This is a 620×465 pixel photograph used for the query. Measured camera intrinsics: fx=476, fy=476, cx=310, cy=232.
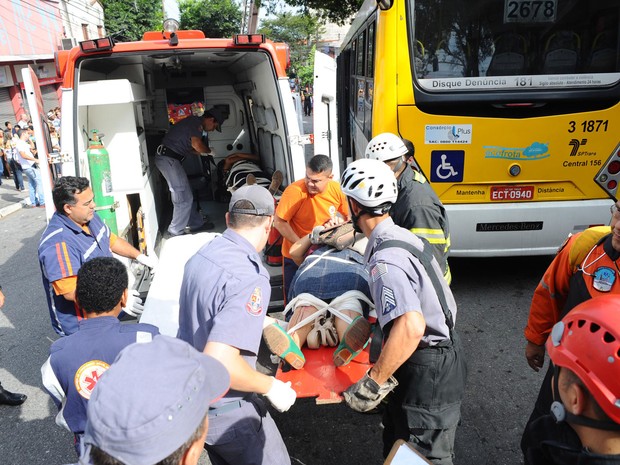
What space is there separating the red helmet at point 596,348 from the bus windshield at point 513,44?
3.48 meters

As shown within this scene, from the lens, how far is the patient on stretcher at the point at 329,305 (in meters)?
2.57

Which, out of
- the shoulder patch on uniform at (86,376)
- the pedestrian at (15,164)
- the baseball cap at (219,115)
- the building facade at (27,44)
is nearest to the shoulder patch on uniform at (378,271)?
the shoulder patch on uniform at (86,376)

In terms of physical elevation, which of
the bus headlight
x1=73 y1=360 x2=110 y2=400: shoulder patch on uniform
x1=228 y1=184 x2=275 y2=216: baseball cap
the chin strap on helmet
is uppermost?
x1=228 y1=184 x2=275 y2=216: baseball cap

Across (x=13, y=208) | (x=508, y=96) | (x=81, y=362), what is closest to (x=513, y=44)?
(x=508, y=96)

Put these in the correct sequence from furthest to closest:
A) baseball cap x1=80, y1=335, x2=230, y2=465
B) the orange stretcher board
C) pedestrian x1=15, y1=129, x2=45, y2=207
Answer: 1. pedestrian x1=15, y1=129, x2=45, y2=207
2. the orange stretcher board
3. baseball cap x1=80, y1=335, x2=230, y2=465

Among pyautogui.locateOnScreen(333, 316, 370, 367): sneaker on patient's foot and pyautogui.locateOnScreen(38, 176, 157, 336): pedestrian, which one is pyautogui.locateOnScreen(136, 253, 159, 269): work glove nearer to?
pyautogui.locateOnScreen(38, 176, 157, 336): pedestrian

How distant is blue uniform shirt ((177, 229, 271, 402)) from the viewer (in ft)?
6.20

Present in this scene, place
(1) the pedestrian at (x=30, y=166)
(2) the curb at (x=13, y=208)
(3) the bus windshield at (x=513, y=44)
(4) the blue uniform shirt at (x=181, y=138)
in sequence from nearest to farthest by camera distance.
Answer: (3) the bus windshield at (x=513, y=44), (4) the blue uniform shirt at (x=181, y=138), (2) the curb at (x=13, y=208), (1) the pedestrian at (x=30, y=166)

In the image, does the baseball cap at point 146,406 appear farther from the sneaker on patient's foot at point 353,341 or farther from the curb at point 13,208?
the curb at point 13,208

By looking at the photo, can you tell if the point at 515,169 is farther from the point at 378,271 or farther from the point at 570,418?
the point at 570,418

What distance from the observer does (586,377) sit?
123cm

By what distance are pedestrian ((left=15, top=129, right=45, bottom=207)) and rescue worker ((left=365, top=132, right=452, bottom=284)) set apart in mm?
9496

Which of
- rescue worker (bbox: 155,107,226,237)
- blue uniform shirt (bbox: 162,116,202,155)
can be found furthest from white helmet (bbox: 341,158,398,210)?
blue uniform shirt (bbox: 162,116,202,155)

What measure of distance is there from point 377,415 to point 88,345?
211 cm
